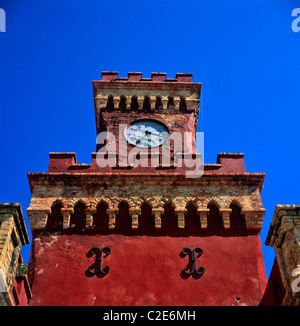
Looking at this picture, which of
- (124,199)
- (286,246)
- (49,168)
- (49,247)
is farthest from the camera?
(49,168)

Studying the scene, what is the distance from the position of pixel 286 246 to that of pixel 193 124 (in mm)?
10364

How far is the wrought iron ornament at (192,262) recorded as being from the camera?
1377 centimetres

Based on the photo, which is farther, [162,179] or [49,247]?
[162,179]

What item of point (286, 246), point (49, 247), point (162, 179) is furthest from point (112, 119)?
point (286, 246)

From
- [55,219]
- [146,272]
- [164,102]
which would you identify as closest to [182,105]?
[164,102]

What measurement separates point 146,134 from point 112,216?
5074mm

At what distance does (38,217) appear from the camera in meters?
14.8

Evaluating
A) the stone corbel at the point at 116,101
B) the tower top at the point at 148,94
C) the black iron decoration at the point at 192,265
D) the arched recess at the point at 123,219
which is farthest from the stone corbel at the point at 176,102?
the black iron decoration at the point at 192,265

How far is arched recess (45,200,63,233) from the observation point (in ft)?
48.4

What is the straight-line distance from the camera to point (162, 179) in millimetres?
15766

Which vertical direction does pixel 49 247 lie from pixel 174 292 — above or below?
above

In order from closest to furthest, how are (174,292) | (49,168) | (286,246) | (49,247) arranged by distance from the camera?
(286,246)
(174,292)
(49,247)
(49,168)

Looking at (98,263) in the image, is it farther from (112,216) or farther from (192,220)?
(192,220)
